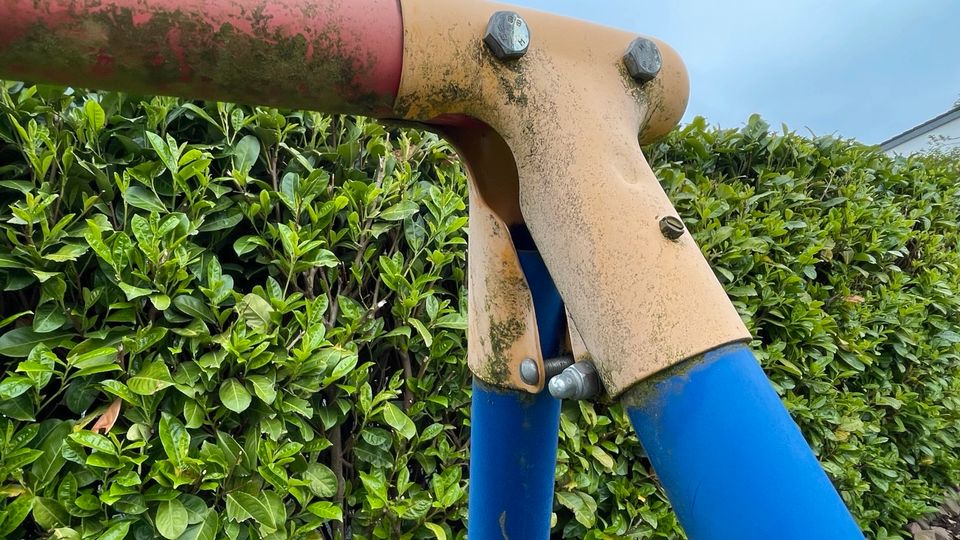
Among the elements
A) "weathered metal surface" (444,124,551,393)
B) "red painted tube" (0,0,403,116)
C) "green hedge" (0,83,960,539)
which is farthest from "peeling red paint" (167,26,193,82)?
"green hedge" (0,83,960,539)

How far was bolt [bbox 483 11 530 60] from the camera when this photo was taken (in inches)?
23.5

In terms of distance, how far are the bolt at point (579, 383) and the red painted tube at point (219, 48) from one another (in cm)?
35

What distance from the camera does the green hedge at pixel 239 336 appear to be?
4.41 ft

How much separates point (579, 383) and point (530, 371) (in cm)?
12

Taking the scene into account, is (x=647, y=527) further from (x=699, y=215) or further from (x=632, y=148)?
(x=632, y=148)

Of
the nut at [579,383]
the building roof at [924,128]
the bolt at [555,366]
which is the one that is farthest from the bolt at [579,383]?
the building roof at [924,128]

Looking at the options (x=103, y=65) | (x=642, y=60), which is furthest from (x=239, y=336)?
(x=642, y=60)

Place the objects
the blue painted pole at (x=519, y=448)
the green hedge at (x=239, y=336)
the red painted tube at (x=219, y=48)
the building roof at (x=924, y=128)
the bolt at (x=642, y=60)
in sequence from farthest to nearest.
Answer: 1. the building roof at (x=924, y=128)
2. the green hedge at (x=239, y=336)
3. the blue painted pole at (x=519, y=448)
4. the bolt at (x=642, y=60)
5. the red painted tube at (x=219, y=48)

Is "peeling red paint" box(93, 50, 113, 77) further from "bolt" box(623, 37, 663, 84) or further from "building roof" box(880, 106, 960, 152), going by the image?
"building roof" box(880, 106, 960, 152)

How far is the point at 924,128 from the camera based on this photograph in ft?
33.7

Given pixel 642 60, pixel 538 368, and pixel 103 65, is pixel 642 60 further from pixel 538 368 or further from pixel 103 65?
pixel 103 65

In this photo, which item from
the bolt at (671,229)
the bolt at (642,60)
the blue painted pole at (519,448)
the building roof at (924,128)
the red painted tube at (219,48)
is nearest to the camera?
the red painted tube at (219,48)

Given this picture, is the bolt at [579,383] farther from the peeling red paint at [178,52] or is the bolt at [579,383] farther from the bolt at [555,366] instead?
the peeling red paint at [178,52]

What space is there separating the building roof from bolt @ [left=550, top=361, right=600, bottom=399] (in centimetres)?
1160
